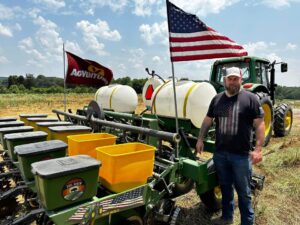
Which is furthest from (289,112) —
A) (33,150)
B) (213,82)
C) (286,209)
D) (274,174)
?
(33,150)

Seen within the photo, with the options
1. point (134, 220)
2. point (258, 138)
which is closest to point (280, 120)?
point (258, 138)

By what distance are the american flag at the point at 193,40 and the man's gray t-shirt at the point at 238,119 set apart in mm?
656

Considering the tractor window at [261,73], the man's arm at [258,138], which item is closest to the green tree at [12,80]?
the tractor window at [261,73]

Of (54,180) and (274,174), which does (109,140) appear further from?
(274,174)

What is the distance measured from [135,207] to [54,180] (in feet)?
2.89

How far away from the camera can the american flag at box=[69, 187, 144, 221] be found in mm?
2143

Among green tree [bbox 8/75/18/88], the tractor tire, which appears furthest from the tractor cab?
green tree [bbox 8/75/18/88]

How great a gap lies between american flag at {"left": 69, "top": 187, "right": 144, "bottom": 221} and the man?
108cm

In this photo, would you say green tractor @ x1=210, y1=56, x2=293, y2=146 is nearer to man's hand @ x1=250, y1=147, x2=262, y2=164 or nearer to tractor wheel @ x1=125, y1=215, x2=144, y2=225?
man's hand @ x1=250, y1=147, x2=262, y2=164

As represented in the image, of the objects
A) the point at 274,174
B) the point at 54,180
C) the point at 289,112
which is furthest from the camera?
the point at 289,112

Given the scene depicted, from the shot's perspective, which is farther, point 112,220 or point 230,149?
point 230,149

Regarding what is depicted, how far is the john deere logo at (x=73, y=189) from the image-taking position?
212 cm

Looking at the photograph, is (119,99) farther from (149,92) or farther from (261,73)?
(261,73)

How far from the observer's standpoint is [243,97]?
3.00 m
